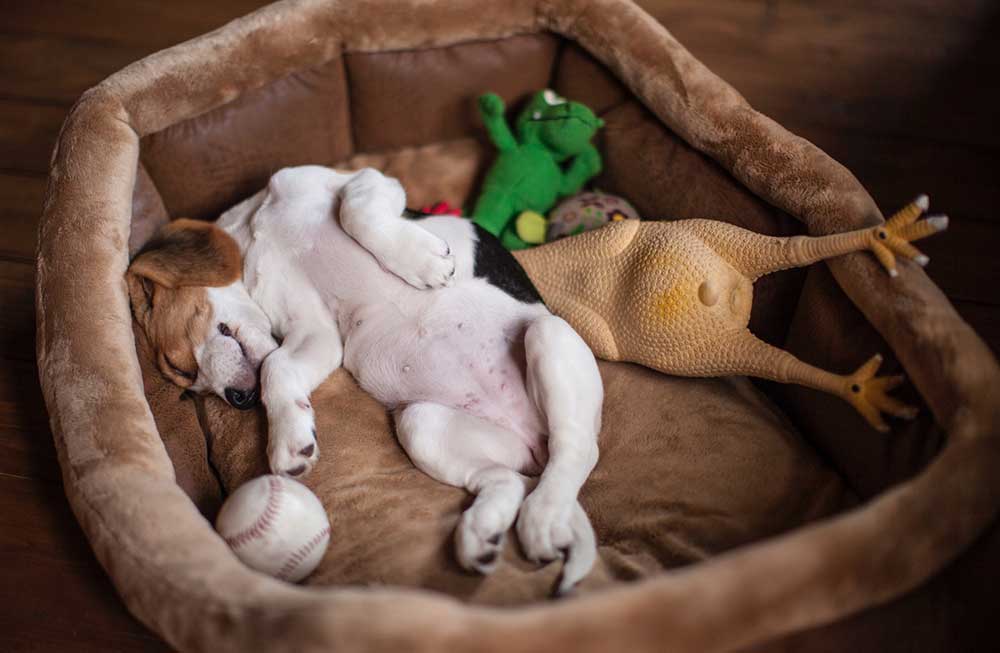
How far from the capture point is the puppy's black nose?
6.86ft

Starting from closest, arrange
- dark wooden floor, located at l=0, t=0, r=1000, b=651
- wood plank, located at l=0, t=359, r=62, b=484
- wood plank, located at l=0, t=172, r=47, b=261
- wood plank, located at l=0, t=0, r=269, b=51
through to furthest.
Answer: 1. dark wooden floor, located at l=0, t=0, r=1000, b=651
2. wood plank, located at l=0, t=359, r=62, b=484
3. wood plank, located at l=0, t=172, r=47, b=261
4. wood plank, located at l=0, t=0, r=269, b=51

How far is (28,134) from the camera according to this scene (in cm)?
338

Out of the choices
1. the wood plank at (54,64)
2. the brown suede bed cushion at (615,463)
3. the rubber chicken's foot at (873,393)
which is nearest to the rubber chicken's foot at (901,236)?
A: the rubber chicken's foot at (873,393)

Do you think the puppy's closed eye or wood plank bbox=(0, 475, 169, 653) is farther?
the puppy's closed eye

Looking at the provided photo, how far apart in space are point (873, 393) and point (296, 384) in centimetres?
135

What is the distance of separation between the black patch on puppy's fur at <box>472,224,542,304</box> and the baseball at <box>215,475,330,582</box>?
2.44 ft

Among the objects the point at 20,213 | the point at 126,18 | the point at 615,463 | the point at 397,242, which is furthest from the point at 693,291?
the point at 126,18

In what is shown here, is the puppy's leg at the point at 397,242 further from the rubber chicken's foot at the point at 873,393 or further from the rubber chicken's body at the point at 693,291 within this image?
the rubber chicken's foot at the point at 873,393

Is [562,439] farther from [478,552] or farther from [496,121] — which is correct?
[496,121]

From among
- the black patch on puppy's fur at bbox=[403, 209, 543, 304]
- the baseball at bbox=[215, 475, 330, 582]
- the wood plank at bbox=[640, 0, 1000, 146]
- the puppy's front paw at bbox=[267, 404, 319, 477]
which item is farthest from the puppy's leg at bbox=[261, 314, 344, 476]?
the wood plank at bbox=[640, 0, 1000, 146]

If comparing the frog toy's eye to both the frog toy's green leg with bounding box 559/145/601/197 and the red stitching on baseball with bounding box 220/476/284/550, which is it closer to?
the frog toy's green leg with bounding box 559/145/601/197

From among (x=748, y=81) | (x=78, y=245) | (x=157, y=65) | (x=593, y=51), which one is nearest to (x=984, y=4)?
(x=748, y=81)

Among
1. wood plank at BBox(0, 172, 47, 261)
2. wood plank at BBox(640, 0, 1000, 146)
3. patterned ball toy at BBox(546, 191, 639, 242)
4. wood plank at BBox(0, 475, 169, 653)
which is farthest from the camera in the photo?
wood plank at BBox(640, 0, 1000, 146)

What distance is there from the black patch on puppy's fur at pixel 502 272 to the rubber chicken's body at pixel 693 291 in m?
0.12
